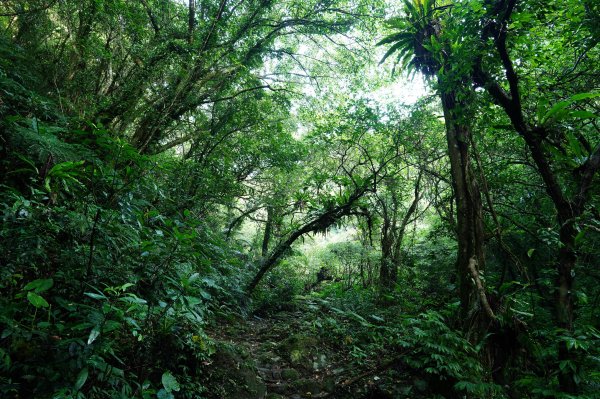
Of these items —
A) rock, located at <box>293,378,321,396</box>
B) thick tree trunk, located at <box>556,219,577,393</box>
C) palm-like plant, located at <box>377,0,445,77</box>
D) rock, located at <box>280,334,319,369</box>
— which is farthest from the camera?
rock, located at <box>280,334,319,369</box>

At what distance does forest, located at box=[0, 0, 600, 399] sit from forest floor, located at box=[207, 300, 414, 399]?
0.04m

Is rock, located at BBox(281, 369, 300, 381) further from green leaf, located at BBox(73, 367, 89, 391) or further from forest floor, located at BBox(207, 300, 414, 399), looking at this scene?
green leaf, located at BBox(73, 367, 89, 391)

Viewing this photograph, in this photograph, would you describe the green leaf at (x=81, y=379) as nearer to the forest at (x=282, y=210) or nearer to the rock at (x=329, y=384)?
the forest at (x=282, y=210)

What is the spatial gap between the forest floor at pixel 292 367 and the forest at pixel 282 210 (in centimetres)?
4

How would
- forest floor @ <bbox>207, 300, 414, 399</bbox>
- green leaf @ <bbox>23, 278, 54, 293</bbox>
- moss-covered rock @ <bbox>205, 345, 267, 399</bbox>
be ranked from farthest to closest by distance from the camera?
forest floor @ <bbox>207, 300, 414, 399</bbox>, moss-covered rock @ <bbox>205, 345, 267, 399</bbox>, green leaf @ <bbox>23, 278, 54, 293</bbox>

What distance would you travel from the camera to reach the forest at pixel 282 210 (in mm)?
2490

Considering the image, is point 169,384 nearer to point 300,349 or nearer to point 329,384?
point 329,384

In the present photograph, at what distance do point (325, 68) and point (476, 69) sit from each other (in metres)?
9.59

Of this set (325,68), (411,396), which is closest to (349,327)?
(411,396)

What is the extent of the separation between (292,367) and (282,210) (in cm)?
692

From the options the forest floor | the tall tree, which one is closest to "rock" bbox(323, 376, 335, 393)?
the forest floor

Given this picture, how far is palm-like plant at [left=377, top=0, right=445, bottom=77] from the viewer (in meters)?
4.38

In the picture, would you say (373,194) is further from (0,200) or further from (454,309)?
→ (0,200)

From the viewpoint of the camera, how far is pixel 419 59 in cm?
486
